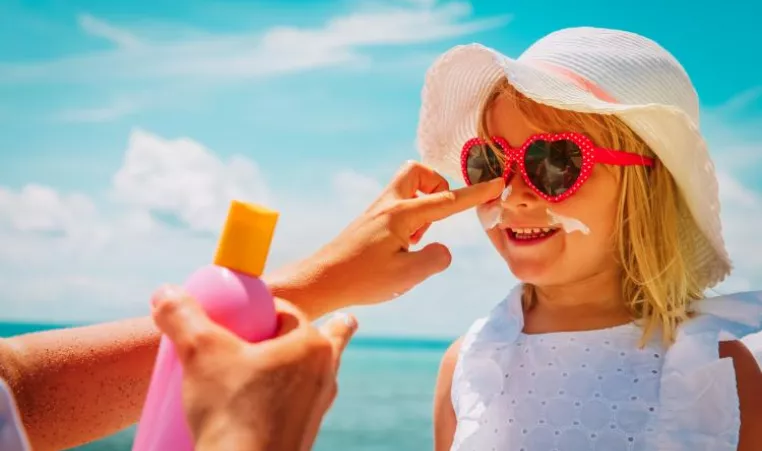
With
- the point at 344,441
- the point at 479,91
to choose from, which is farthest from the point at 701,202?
Result: the point at 344,441

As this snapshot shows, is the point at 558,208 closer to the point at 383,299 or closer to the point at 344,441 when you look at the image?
the point at 383,299

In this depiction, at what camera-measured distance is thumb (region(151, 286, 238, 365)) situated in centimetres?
100

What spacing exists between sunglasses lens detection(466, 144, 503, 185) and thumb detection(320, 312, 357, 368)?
1591mm

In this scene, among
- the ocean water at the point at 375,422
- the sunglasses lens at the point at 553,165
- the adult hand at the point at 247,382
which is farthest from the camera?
the ocean water at the point at 375,422

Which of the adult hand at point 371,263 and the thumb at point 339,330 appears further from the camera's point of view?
the adult hand at point 371,263

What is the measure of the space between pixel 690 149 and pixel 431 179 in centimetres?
90

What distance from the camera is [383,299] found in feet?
7.18

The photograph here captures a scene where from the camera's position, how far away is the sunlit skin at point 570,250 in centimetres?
263

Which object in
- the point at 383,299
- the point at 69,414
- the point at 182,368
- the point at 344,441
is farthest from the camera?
the point at 344,441

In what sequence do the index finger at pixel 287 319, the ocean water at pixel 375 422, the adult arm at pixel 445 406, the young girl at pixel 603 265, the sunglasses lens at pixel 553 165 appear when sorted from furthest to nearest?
the ocean water at pixel 375 422 < the adult arm at pixel 445 406 < the sunglasses lens at pixel 553 165 < the young girl at pixel 603 265 < the index finger at pixel 287 319

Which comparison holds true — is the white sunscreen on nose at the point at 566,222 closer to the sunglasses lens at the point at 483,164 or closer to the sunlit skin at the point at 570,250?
the sunlit skin at the point at 570,250

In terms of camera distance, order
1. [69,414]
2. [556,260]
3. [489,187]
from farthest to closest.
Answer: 1. [556,260]
2. [489,187]
3. [69,414]

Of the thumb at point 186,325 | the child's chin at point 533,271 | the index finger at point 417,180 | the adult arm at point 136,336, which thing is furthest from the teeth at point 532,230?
the thumb at point 186,325

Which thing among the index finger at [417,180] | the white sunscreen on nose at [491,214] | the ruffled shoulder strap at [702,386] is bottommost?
the ruffled shoulder strap at [702,386]
